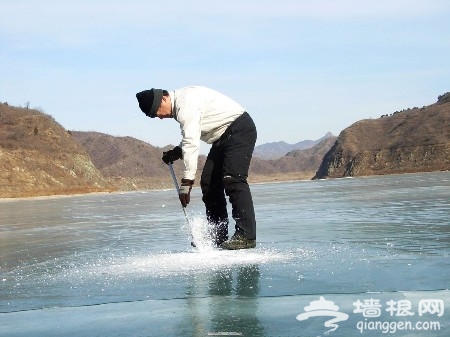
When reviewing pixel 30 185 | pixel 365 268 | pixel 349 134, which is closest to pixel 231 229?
pixel 365 268

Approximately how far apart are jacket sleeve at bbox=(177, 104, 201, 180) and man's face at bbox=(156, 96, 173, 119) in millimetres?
134

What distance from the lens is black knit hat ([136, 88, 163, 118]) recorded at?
5258 millimetres

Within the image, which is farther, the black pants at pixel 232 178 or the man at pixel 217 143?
the black pants at pixel 232 178

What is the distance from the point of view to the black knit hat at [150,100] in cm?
526

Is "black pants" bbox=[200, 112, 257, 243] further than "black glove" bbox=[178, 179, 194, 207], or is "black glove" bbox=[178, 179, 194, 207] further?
"black pants" bbox=[200, 112, 257, 243]

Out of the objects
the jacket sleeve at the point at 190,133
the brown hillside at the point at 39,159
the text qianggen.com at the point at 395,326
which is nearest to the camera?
the text qianggen.com at the point at 395,326

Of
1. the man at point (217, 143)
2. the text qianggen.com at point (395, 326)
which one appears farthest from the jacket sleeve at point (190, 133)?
the text qianggen.com at point (395, 326)

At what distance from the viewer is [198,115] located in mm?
5262

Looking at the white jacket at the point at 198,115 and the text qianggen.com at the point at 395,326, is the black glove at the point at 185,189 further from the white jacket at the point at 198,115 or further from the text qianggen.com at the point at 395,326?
the text qianggen.com at the point at 395,326

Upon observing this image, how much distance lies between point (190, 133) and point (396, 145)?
126474 millimetres

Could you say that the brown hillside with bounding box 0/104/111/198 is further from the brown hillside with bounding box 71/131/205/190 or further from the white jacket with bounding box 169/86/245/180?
the white jacket with bounding box 169/86/245/180

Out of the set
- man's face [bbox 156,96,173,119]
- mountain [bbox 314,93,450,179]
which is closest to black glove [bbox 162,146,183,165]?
Result: man's face [bbox 156,96,173,119]

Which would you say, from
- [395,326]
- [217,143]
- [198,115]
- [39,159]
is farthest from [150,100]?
[39,159]

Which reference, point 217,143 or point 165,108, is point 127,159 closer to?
point 217,143
